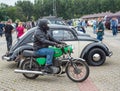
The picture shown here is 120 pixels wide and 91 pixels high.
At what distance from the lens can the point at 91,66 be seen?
1155 cm

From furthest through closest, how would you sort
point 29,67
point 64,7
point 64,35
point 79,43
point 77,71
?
point 64,7
point 64,35
point 79,43
point 29,67
point 77,71

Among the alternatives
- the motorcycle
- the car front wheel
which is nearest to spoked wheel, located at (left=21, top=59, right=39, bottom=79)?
the motorcycle

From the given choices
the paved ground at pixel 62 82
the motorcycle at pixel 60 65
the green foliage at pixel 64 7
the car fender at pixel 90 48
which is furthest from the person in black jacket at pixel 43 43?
the green foliage at pixel 64 7

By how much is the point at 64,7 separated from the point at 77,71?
108m

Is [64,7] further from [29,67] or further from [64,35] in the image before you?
[29,67]

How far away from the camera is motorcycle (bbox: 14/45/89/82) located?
29.2 feet

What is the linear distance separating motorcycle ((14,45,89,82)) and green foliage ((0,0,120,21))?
96626 millimetres

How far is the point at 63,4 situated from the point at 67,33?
10486cm

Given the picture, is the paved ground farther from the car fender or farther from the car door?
the car door

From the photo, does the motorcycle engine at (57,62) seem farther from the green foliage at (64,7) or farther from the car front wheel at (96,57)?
the green foliage at (64,7)

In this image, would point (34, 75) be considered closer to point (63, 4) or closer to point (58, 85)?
point (58, 85)

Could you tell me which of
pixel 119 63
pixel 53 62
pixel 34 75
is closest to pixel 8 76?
pixel 34 75

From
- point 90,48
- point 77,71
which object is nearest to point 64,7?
point 90,48

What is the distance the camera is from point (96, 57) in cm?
1155
